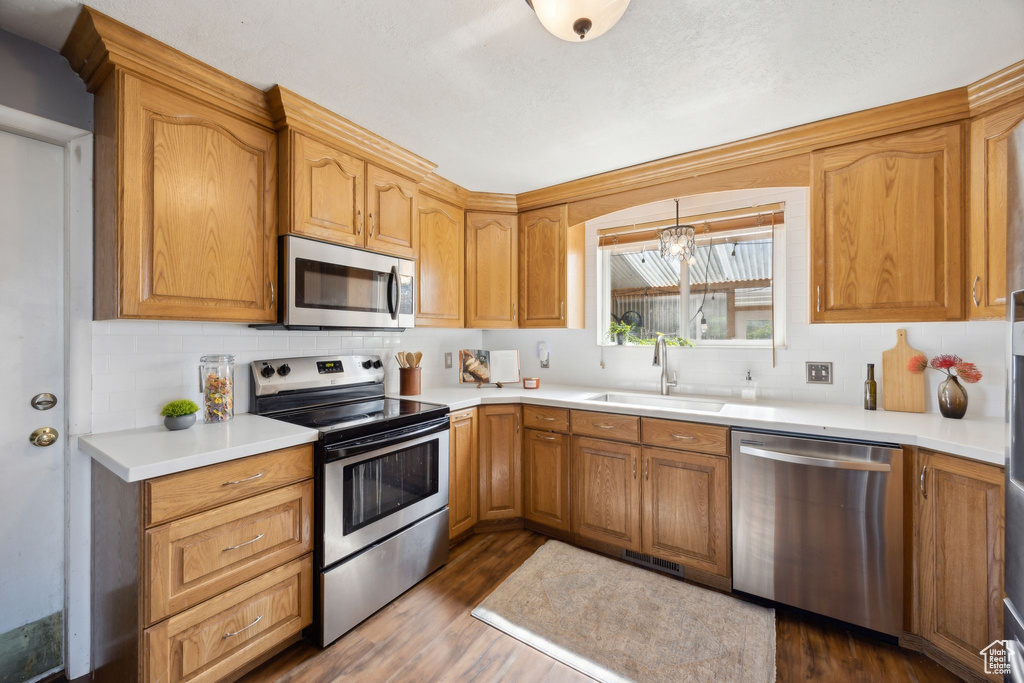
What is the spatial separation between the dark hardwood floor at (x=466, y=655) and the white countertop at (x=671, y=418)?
0.85 meters

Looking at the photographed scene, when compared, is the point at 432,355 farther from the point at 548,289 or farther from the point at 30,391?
the point at 30,391

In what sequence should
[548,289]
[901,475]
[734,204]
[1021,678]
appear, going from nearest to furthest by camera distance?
1. [1021,678]
2. [901,475]
3. [734,204]
4. [548,289]

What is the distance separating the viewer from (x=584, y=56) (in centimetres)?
158

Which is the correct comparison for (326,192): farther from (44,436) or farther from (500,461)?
(500,461)

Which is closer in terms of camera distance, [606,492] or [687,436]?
[687,436]

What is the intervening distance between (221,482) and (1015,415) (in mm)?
2304

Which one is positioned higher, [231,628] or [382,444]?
[382,444]

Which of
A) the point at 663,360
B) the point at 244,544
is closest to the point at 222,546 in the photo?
the point at 244,544

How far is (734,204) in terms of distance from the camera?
2.63 meters

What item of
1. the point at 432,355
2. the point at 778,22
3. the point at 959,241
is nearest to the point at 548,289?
the point at 432,355

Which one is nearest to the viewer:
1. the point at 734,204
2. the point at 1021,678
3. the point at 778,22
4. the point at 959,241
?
the point at 1021,678

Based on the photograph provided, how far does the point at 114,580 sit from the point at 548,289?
2585 millimetres

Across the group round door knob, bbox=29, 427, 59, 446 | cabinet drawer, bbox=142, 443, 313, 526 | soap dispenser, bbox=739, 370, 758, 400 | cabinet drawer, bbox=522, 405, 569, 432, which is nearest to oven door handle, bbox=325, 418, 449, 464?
cabinet drawer, bbox=142, 443, 313, 526

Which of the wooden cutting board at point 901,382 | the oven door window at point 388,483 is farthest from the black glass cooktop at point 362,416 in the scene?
the wooden cutting board at point 901,382
